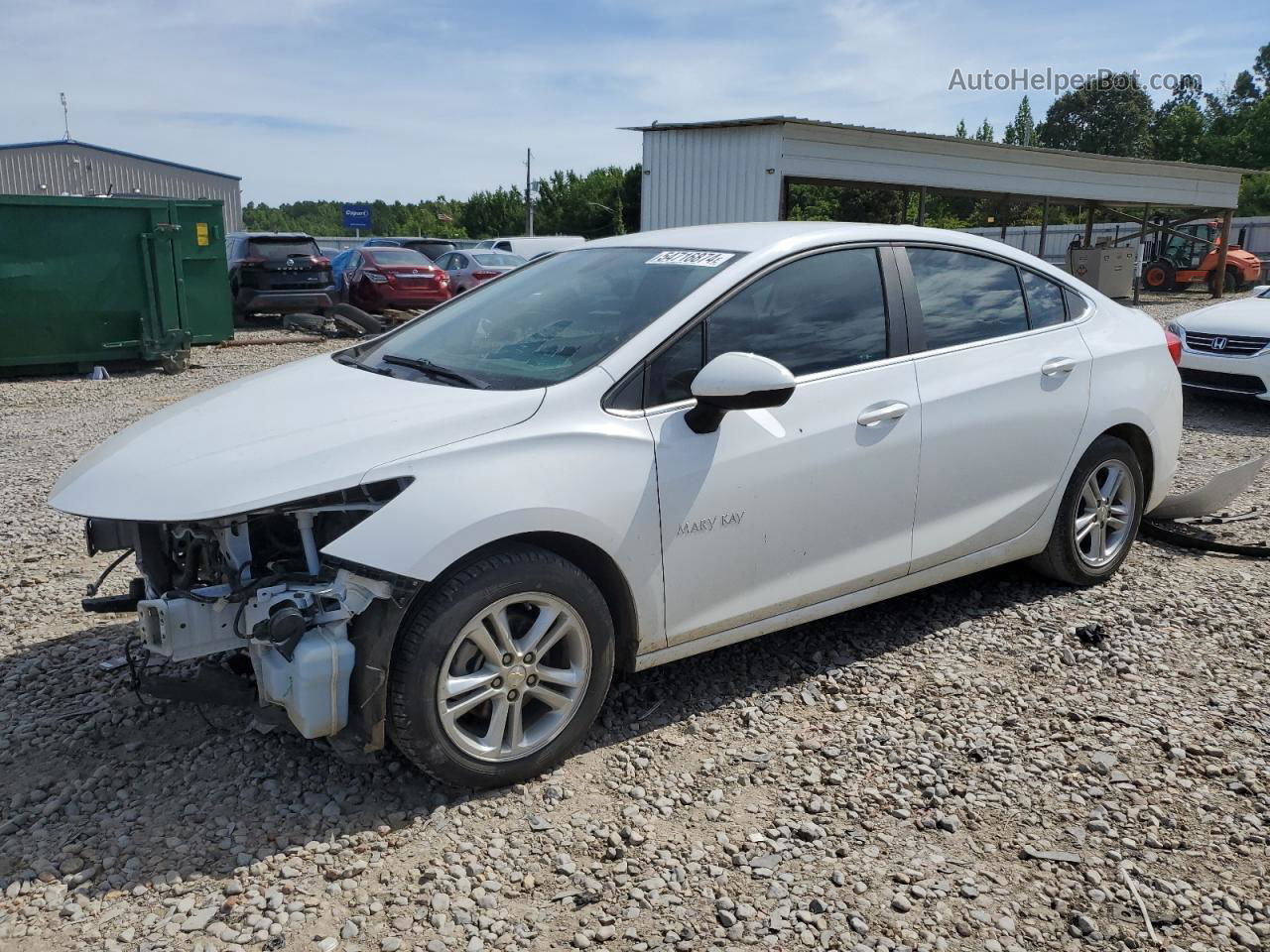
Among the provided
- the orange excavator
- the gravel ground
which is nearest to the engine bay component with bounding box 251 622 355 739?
the gravel ground

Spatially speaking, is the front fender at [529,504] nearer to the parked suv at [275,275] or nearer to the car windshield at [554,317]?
the car windshield at [554,317]

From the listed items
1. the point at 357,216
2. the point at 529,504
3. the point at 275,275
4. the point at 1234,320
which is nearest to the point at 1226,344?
the point at 1234,320

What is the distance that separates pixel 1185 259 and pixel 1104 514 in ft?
97.9

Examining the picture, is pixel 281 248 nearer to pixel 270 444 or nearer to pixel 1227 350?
pixel 1227 350

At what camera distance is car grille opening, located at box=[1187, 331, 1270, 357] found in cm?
970

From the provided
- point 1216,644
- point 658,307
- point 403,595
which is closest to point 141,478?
point 403,595

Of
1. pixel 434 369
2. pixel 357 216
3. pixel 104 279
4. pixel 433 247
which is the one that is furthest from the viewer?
pixel 357 216

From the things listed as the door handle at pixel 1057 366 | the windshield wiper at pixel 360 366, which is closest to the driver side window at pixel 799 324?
the door handle at pixel 1057 366

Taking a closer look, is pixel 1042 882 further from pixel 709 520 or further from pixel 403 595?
pixel 403 595

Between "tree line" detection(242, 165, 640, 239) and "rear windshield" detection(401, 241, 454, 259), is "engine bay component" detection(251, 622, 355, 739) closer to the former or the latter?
"rear windshield" detection(401, 241, 454, 259)

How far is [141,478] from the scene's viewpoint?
3.04 m

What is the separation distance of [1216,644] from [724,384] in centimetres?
259

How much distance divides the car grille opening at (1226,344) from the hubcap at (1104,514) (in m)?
5.85

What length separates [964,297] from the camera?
441 cm
